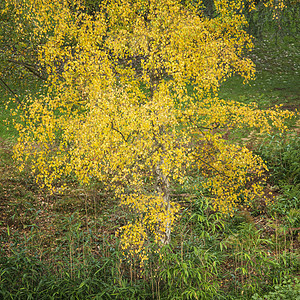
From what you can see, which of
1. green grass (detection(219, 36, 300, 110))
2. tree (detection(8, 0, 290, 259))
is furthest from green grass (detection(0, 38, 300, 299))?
green grass (detection(219, 36, 300, 110))

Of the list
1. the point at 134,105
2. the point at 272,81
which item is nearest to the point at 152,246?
the point at 134,105

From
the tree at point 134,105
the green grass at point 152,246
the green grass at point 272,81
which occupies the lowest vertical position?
the green grass at point 152,246

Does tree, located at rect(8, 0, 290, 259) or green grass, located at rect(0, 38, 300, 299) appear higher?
tree, located at rect(8, 0, 290, 259)

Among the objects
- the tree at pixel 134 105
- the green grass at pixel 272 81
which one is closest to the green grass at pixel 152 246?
the tree at pixel 134 105

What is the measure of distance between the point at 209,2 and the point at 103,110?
882 cm

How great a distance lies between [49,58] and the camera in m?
5.54

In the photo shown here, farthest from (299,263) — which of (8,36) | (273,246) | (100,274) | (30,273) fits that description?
(8,36)

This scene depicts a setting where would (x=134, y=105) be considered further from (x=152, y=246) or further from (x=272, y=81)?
(x=272, y=81)

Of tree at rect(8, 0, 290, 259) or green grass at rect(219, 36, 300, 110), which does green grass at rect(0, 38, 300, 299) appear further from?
green grass at rect(219, 36, 300, 110)

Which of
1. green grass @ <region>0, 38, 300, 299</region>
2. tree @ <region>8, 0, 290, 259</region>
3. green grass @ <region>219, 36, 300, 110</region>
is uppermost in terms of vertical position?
tree @ <region>8, 0, 290, 259</region>

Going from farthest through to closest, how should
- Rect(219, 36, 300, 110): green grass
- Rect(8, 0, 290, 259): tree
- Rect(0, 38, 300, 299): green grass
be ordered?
Rect(219, 36, 300, 110): green grass
Rect(0, 38, 300, 299): green grass
Rect(8, 0, 290, 259): tree

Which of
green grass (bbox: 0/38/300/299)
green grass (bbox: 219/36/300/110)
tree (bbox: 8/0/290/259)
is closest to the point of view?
tree (bbox: 8/0/290/259)

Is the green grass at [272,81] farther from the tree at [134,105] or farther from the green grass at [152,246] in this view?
the tree at [134,105]

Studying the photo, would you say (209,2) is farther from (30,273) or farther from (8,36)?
(30,273)
